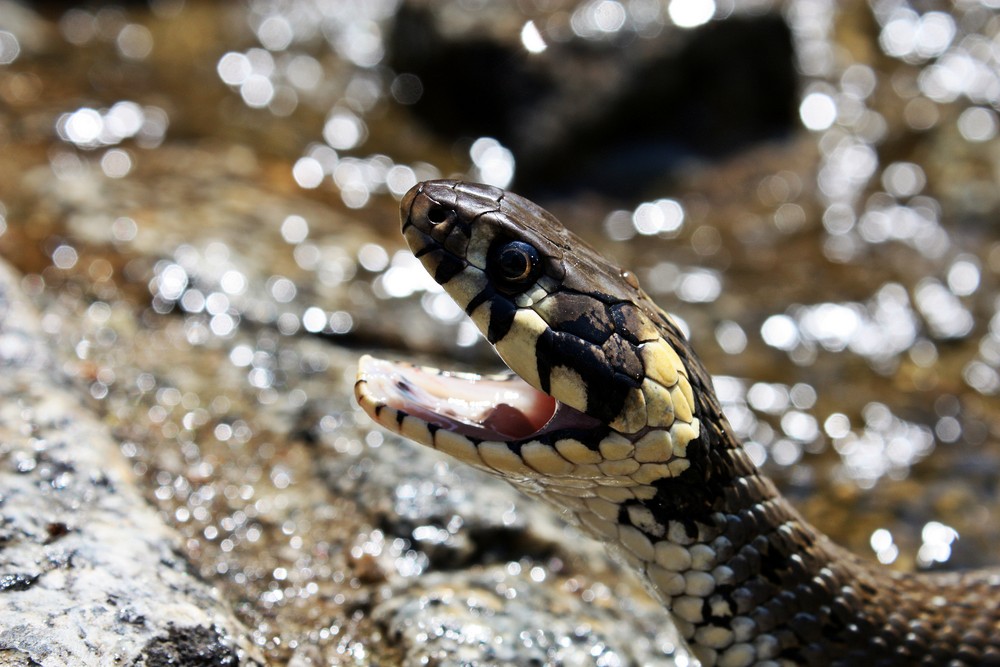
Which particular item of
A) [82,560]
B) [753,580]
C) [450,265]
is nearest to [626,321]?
[450,265]

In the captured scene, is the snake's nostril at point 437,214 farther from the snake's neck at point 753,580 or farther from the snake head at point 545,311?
the snake's neck at point 753,580

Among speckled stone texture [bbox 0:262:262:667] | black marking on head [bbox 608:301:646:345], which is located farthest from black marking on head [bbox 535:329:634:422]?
speckled stone texture [bbox 0:262:262:667]

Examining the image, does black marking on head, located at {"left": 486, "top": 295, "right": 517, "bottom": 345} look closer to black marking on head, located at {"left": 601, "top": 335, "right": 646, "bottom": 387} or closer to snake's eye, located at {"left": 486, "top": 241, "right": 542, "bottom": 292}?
snake's eye, located at {"left": 486, "top": 241, "right": 542, "bottom": 292}

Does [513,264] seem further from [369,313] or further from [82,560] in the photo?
[369,313]

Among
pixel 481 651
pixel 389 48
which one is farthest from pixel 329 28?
pixel 481 651

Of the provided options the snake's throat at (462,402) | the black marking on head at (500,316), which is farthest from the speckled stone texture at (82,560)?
the black marking on head at (500,316)

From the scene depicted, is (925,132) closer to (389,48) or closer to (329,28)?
(389,48)
